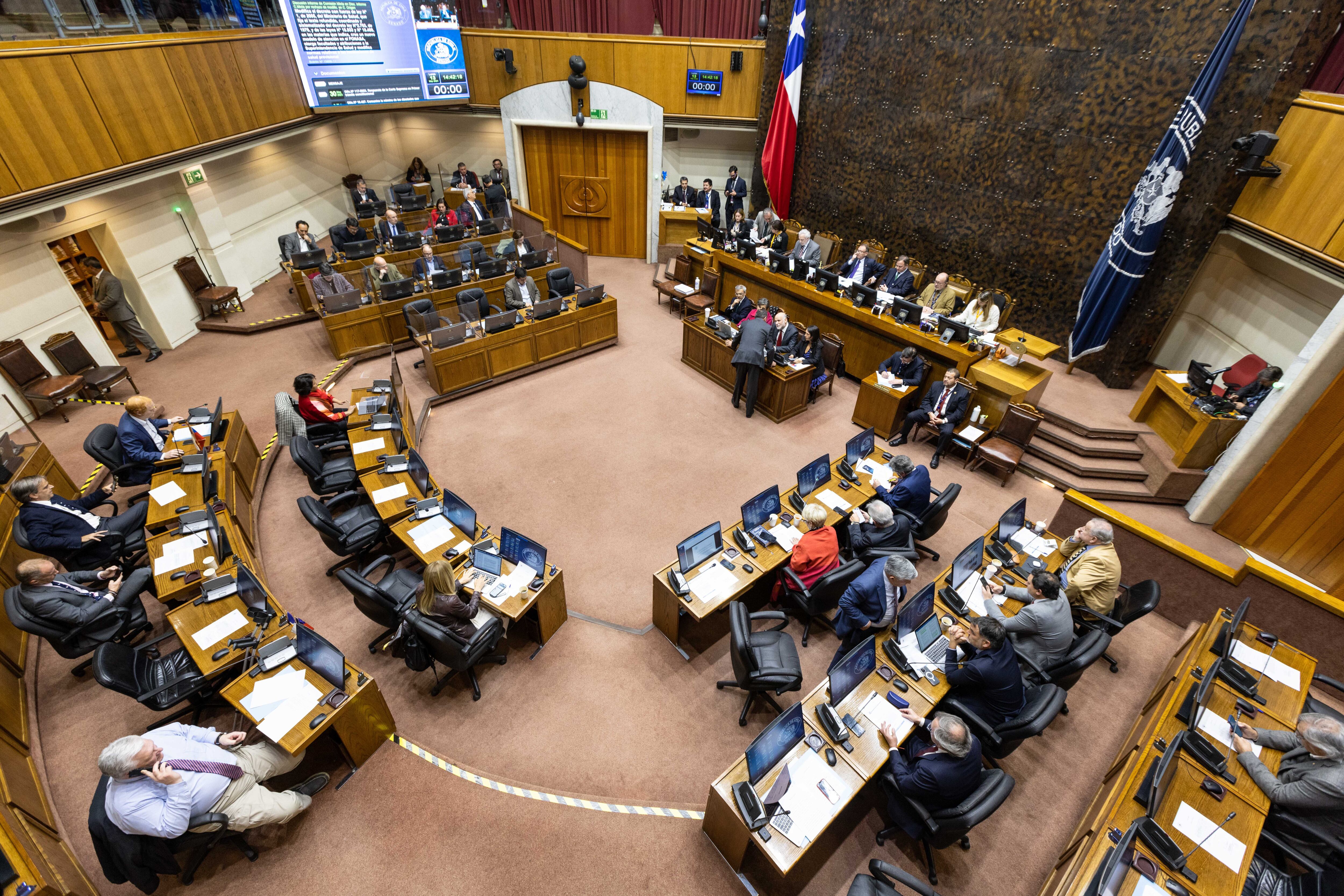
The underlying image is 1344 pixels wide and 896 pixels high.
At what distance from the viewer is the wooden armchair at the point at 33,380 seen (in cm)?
742

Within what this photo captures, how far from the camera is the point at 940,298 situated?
9438mm

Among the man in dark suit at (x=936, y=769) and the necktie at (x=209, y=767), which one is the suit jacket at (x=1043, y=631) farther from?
the necktie at (x=209, y=767)

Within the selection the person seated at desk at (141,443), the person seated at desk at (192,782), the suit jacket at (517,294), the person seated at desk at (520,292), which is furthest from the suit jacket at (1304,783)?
the person seated at desk at (141,443)

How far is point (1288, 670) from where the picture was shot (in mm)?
4695

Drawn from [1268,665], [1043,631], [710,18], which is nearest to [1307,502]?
[1268,665]

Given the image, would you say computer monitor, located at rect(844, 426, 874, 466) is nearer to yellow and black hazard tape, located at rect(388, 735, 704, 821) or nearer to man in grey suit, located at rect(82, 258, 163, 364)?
yellow and black hazard tape, located at rect(388, 735, 704, 821)

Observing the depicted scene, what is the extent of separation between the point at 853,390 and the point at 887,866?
25.0ft

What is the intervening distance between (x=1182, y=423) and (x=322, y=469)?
1063cm

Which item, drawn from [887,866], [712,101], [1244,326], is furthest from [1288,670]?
[712,101]

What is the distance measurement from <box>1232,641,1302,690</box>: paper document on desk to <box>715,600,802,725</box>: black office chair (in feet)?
12.1

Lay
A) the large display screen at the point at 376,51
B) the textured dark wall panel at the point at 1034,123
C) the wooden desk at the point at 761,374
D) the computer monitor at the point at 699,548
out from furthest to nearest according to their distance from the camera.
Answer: the large display screen at the point at 376,51, the wooden desk at the point at 761,374, the textured dark wall panel at the point at 1034,123, the computer monitor at the point at 699,548

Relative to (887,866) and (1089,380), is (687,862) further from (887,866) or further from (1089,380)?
(1089,380)

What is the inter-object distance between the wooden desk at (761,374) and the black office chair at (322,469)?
17.6 feet

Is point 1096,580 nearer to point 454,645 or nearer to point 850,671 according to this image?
point 850,671
